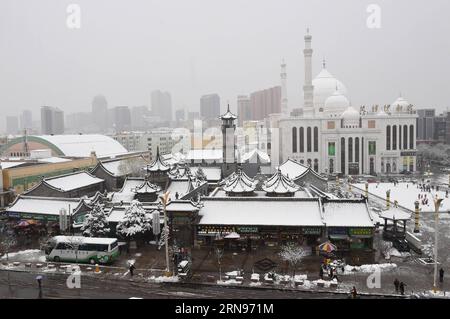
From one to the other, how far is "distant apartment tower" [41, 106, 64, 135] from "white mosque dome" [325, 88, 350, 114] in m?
80.2

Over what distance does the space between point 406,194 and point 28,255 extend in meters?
40.5

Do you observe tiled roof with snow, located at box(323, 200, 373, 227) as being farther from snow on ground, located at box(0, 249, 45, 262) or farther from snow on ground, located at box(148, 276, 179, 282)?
snow on ground, located at box(0, 249, 45, 262)

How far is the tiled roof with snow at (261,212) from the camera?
26859mm

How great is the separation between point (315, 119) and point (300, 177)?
3074cm

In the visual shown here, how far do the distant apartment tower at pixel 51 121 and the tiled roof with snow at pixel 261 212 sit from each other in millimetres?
100184

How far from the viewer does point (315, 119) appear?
69188 mm

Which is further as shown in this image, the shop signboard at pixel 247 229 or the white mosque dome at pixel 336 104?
the white mosque dome at pixel 336 104

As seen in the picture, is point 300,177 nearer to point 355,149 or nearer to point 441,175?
point 355,149

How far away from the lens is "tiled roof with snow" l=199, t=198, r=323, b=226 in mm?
26859

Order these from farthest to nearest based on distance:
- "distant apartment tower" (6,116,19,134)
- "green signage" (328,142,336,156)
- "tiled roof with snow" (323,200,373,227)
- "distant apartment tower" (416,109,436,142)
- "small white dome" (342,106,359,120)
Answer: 1. "distant apartment tower" (6,116,19,134)
2. "distant apartment tower" (416,109,436,142)
3. "green signage" (328,142,336,156)
4. "small white dome" (342,106,359,120)
5. "tiled roof with snow" (323,200,373,227)

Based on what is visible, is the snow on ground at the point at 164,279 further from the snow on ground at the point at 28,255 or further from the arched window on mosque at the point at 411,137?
the arched window on mosque at the point at 411,137

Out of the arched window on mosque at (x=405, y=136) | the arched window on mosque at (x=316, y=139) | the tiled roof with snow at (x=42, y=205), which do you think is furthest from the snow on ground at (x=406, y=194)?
the tiled roof with snow at (x=42, y=205)

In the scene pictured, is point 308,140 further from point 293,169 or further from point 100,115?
point 100,115

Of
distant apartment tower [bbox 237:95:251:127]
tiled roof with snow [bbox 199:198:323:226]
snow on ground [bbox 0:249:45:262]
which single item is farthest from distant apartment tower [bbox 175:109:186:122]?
snow on ground [bbox 0:249:45:262]
